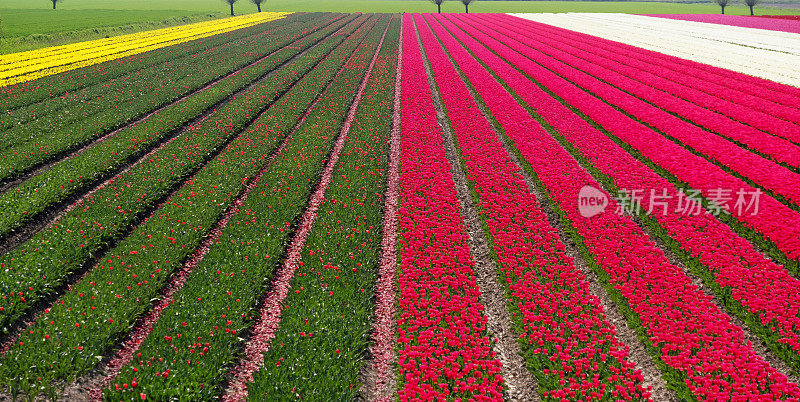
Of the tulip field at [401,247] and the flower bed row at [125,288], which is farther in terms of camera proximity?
the tulip field at [401,247]

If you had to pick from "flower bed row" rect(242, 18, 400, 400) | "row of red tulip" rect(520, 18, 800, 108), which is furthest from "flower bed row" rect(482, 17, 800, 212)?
"flower bed row" rect(242, 18, 400, 400)

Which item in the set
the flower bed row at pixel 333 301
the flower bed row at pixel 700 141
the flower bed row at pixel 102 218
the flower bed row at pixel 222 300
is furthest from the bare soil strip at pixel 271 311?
the flower bed row at pixel 700 141

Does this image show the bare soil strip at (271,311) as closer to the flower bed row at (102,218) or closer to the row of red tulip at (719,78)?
the flower bed row at (102,218)

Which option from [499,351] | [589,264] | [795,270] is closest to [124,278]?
[499,351]

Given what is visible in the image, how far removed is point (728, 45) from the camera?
48188 millimetres

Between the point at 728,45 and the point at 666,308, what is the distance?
51051 millimetres

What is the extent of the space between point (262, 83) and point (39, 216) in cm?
1894

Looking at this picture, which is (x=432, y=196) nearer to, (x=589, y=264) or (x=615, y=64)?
(x=589, y=264)

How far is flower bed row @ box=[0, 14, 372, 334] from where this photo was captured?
32.5 ft

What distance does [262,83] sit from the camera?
100 ft

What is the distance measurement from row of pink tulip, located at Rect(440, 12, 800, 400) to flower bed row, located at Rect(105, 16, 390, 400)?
24.8 ft

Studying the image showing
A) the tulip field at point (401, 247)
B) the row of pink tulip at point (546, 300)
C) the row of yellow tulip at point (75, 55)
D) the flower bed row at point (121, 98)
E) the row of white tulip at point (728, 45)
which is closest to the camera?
the row of pink tulip at point (546, 300)

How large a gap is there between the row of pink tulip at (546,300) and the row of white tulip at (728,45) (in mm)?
24487

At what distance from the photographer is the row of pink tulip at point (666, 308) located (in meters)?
7.68
